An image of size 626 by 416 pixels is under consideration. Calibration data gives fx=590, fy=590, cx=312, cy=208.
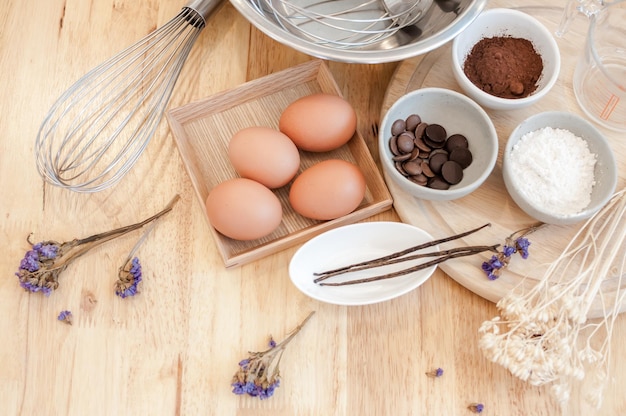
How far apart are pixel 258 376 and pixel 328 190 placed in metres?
0.25

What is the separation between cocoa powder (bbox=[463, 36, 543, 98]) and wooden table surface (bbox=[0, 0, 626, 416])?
0.60 ft

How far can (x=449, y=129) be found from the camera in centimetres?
85

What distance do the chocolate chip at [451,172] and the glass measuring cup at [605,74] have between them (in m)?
0.23

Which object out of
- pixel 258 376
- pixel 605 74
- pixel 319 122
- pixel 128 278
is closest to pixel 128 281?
pixel 128 278

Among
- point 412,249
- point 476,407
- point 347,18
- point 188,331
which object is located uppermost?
point 347,18

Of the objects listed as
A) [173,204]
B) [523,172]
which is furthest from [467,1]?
[173,204]

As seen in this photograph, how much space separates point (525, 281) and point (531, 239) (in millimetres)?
60

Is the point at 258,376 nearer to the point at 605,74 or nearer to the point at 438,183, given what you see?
the point at 438,183

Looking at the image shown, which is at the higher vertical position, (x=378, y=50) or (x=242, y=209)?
(x=378, y=50)

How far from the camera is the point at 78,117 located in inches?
34.7

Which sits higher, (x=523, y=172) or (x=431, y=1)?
(x=431, y=1)

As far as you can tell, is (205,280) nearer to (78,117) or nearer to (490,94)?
(78,117)

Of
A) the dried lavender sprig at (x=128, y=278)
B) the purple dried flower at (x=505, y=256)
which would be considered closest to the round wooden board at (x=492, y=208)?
the purple dried flower at (x=505, y=256)

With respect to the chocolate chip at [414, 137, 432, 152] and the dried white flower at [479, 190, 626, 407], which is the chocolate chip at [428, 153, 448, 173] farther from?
the dried white flower at [479, 190, 626, 407]
